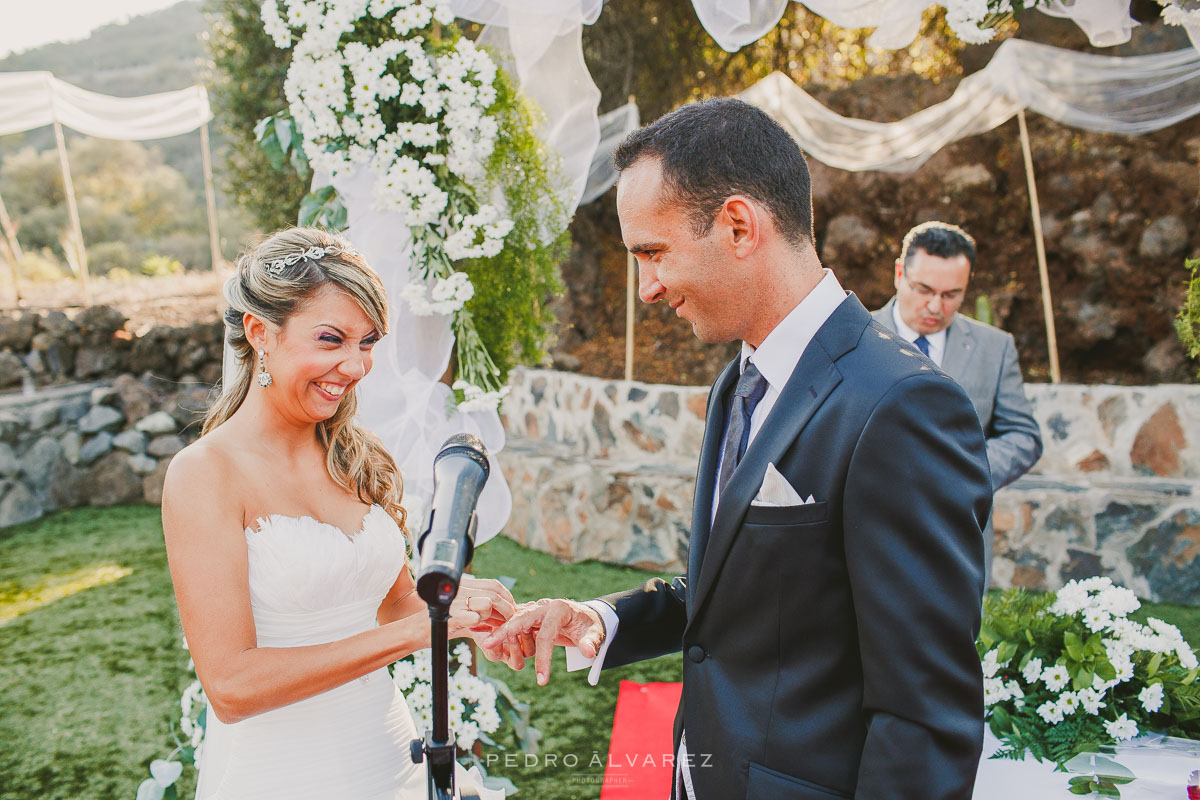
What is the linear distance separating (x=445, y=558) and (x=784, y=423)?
2.25 ft

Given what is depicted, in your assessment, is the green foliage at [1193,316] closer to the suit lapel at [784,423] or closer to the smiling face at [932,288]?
the smiling face at [932,288]

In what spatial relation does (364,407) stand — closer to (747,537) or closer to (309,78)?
(309,78)

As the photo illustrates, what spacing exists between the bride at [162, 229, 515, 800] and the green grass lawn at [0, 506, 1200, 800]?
175 cm

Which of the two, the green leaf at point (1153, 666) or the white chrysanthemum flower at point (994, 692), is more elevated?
the green leaf at point (1153, 666)

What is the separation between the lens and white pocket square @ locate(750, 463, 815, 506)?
140 cm

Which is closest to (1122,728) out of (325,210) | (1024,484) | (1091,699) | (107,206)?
(1091,699)

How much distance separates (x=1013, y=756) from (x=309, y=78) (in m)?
3.24

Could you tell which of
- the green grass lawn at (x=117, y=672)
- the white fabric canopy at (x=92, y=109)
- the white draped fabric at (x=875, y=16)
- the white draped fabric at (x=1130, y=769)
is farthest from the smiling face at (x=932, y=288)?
the white fabric canopy at (x=92, y=109)

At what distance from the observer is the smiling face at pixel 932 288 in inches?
144

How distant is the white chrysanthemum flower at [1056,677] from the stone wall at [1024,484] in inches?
143

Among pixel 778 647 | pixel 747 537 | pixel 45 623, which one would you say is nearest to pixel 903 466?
pixel 747 537

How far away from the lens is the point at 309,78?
3.01 m

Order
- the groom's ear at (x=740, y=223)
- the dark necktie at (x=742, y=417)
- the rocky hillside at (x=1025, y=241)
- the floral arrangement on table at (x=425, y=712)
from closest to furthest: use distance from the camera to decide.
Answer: the groom's ear at (x=740, y=223) < the dark necktie at (x=742, y=417) < the floral arrangement on table at (x=425, y=712) < the rocky hillside at (x=1025, y=241)

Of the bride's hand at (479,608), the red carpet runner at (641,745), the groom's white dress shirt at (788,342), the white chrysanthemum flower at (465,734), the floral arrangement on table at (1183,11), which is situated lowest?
the red carpet runner at (641,745)
